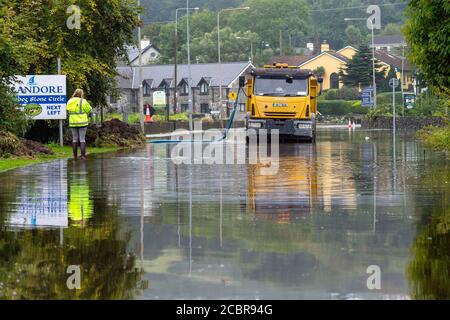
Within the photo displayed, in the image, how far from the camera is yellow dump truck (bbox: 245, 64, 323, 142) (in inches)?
1703

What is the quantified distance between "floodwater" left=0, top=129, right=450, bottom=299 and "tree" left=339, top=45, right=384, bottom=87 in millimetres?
115800

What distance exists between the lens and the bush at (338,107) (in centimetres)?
13125

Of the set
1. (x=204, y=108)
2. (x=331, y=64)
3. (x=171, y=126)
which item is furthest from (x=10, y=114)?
(x=331, y=64)

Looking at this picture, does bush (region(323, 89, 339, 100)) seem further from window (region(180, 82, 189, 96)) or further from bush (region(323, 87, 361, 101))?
window (region(180, 82, 189, 96))

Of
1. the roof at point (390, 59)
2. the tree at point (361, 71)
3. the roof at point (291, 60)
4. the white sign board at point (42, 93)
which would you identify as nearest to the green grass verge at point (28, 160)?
the white sign board at point (42, 93)

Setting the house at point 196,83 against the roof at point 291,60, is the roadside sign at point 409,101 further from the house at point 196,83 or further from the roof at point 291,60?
the roof at point 291,60

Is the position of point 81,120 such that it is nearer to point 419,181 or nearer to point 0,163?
point 0,163

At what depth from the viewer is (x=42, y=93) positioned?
33.8m

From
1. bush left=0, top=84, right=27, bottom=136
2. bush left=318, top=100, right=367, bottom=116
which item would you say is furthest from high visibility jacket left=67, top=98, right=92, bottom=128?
bush left=318, top=100, right=367, bottom=116

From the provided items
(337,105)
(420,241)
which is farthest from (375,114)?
(420,241)

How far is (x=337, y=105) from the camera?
13400cm

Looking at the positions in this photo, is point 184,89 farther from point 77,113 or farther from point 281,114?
point 77,113

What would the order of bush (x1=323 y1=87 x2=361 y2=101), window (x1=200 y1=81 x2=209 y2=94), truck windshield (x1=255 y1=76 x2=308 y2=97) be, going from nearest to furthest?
truck windshield (x1=255 y1=76 x2=308 y2=97)
window (x1=200 y1=81 x2=209 y2=94)
bush (x1=323 y1=87 x2=361 y2=101)

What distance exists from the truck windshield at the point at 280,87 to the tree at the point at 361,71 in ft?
301
